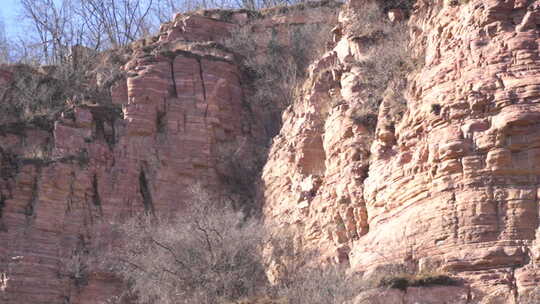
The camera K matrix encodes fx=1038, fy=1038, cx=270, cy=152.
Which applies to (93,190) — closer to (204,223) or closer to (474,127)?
(204,223)

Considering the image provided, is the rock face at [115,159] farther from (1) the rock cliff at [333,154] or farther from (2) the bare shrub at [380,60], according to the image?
(2) the bare shrub at [380,60]

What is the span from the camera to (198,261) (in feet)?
74.6

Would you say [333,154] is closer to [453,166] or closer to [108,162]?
[453,166]

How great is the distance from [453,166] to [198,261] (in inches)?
259

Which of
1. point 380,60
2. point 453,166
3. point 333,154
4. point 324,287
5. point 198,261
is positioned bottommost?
point 324,287

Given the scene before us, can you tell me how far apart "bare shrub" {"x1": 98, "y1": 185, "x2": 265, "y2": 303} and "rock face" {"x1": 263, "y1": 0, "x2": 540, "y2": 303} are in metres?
1.52

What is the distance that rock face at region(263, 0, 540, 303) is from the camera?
1802 centimetres

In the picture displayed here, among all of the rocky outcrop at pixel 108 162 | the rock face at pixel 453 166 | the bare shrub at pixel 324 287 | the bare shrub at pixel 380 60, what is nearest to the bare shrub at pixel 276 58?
the rocky outcrop at pixel 108 162

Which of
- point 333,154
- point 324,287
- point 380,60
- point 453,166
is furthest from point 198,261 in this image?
point 453,166

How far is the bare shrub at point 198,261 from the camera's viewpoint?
22.2 m

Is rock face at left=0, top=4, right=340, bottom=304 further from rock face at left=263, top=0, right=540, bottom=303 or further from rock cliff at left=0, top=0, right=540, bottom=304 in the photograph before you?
rock face at left=263, top=0, right=540, bottom=303

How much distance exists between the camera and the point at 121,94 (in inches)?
1157

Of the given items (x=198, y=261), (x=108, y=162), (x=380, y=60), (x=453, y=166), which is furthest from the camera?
(x=108, y=162)

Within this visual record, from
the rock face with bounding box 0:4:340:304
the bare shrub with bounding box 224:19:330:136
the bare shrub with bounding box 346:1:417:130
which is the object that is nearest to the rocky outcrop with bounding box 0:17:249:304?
the rock face with bounding box 0:4:340:304
